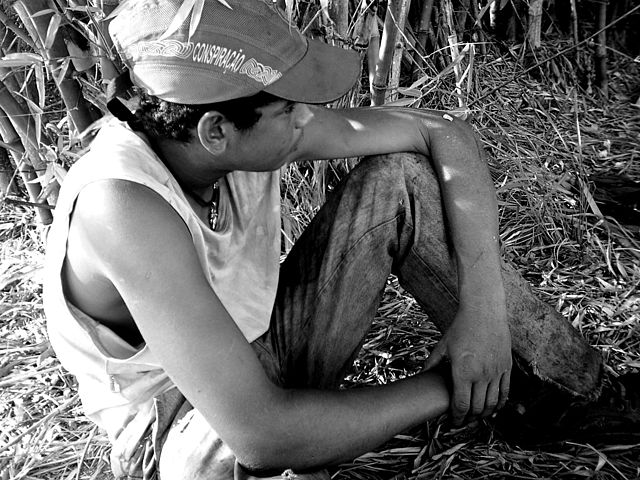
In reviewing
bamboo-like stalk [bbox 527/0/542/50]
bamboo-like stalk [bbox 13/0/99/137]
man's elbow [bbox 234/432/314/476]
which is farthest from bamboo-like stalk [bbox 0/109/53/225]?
bamboo-like stalk [bbox 527/0/542/50]

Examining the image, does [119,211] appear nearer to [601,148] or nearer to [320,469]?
[320,469]

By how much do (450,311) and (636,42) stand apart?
8.50ft

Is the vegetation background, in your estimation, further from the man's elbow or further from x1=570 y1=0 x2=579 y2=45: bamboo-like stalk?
the man's elbow

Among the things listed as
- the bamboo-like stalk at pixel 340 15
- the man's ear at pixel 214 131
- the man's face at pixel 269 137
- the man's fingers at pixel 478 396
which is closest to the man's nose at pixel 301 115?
the man's face at pixel 269 137

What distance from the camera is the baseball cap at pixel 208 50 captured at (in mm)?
1324

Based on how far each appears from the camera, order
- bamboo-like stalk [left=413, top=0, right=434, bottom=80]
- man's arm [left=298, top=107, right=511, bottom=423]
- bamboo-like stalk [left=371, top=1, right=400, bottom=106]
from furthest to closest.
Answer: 1. bamboo-like stalk [left=413, top=0, right=434, bottom=80]
2. bamboo-like stalk [left=371, top=1, right=400, bottom=106]
3. man's arm [left=298, top=107, right=511, bottom=423]

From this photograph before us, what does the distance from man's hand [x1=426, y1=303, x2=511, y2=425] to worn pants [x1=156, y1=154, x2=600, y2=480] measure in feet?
0.40

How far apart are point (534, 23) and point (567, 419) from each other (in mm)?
2045

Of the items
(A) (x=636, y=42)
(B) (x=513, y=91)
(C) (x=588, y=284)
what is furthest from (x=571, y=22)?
(C) (x=588, y=284)

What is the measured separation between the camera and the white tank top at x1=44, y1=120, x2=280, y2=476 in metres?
1.32

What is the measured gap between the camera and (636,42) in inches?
146

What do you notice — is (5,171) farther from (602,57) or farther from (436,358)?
(602,57)

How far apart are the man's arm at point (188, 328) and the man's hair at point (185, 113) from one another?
0.56 feet

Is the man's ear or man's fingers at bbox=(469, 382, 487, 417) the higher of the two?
the man's ear
